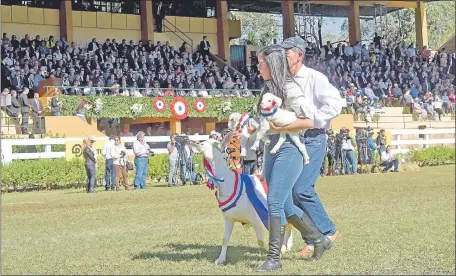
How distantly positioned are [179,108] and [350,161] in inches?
342

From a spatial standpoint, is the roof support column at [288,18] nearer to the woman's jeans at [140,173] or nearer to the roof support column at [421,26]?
the roof support column at [421,26]

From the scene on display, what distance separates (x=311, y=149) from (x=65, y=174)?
1689cm

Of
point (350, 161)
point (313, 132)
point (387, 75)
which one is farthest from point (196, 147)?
point (387, 75)

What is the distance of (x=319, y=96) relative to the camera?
7.47m

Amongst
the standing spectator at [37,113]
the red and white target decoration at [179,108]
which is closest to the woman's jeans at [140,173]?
the standing spectator at [37,113]

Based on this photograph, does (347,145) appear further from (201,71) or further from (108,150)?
(201,71)

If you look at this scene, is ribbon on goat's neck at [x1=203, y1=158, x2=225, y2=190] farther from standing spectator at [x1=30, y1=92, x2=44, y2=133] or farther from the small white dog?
standing spectator at [x1=30, y1=92, x2=44, y2=133]

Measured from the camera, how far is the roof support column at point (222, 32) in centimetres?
4722

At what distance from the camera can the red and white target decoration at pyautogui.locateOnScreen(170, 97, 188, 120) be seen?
34250mm

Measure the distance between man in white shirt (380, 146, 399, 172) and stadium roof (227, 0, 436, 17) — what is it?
840 inches

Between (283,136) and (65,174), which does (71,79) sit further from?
(283,136)

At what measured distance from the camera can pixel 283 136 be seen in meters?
7.09

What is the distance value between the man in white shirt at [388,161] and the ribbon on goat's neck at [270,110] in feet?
73.7

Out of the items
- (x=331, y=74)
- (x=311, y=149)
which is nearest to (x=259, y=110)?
(x=311, y=149)
